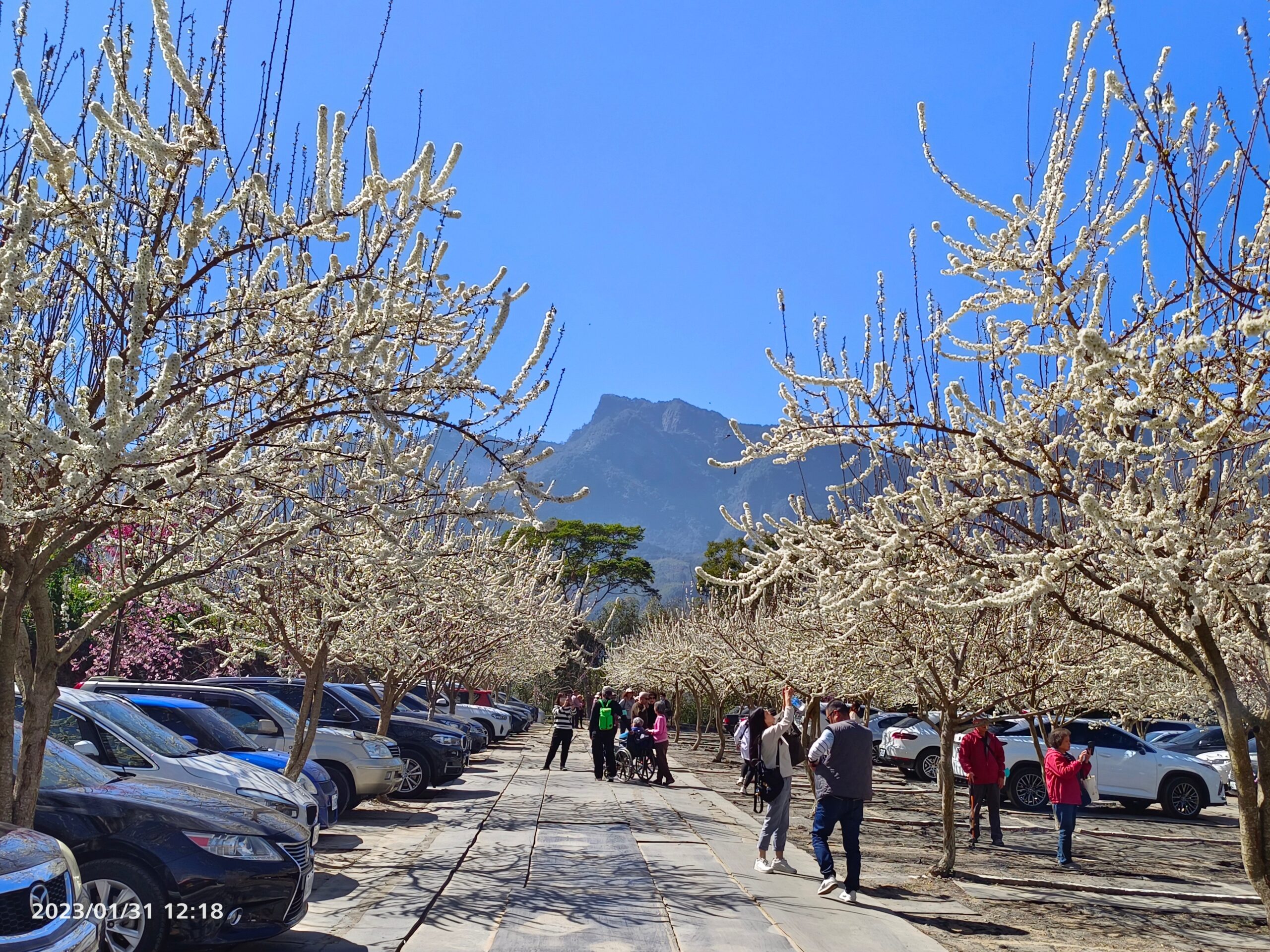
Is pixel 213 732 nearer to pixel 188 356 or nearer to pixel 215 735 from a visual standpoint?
pixel 215 735

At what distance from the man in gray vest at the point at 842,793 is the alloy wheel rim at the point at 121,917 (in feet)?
17.8

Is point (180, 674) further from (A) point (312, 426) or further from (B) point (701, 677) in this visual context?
(A) point (312, 426)

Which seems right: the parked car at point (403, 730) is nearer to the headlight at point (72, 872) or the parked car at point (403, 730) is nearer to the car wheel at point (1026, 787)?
the headlight at point (72, 872)

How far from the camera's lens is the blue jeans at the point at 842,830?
847 centimetres

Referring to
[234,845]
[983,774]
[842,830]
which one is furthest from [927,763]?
[234,845]

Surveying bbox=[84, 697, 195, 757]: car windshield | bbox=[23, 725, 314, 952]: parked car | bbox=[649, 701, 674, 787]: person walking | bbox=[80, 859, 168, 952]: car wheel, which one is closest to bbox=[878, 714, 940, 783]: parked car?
bbox=[649, 701, 674, 787]: person walking

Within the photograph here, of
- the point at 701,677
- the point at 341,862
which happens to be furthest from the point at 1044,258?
the point at 701,677

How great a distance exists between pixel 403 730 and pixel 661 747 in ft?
19.4

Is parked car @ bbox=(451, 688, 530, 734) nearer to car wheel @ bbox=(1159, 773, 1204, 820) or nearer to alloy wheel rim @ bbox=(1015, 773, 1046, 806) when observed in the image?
alloy wheel rim @ bbox=(1015, 773, 1046, 806)

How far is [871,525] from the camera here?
7.18 m

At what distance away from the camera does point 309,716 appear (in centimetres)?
1098

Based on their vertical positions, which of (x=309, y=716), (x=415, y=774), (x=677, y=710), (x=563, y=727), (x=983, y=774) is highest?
(x=677, y=710)

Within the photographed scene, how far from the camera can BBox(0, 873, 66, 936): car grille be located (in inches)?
149

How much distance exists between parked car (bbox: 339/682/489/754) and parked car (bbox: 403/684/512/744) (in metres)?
0.14
